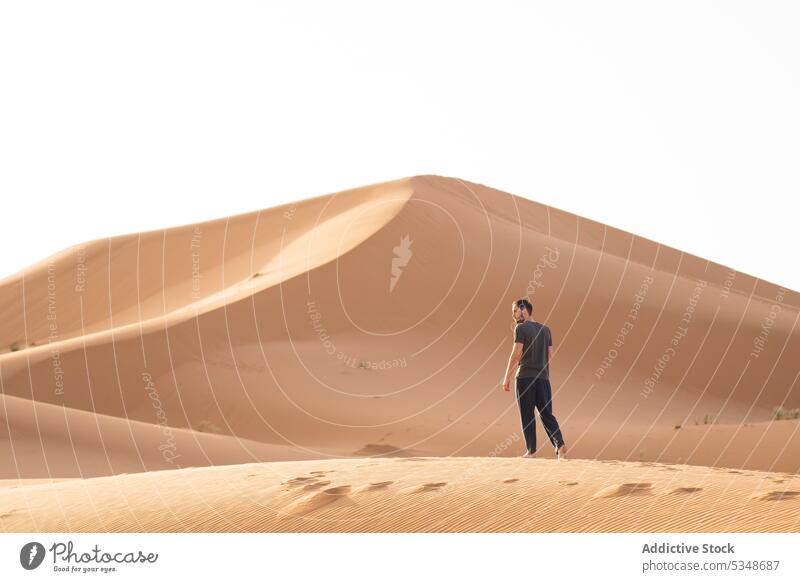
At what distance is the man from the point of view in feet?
48.3

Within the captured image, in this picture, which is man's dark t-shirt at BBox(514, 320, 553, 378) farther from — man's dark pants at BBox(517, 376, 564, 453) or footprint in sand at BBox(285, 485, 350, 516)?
footprint in sand at BBox(285, 485, 350, 516)

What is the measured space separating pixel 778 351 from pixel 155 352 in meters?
28.3

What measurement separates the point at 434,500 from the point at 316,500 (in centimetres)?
120

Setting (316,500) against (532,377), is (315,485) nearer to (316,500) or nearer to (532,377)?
(316,500)

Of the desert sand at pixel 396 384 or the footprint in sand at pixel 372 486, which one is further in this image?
the footprint in sand at pixel 372 486

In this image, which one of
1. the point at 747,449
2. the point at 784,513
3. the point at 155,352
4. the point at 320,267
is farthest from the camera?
the point at 320,267

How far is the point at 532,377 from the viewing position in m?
14.7

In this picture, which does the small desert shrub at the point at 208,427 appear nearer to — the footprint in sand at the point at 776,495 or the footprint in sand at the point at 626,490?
the footprint in sand at the point at 626,490

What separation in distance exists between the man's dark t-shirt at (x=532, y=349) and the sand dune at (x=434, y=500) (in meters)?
2.11

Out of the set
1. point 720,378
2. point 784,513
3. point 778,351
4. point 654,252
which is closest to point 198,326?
point 720,378

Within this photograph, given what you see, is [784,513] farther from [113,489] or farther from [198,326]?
[198,326]

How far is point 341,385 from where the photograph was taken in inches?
1380

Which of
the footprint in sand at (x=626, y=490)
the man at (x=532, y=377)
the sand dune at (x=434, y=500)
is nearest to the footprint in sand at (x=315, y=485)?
the sand dune at (x=434, y=500)

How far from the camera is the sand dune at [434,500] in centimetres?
918
